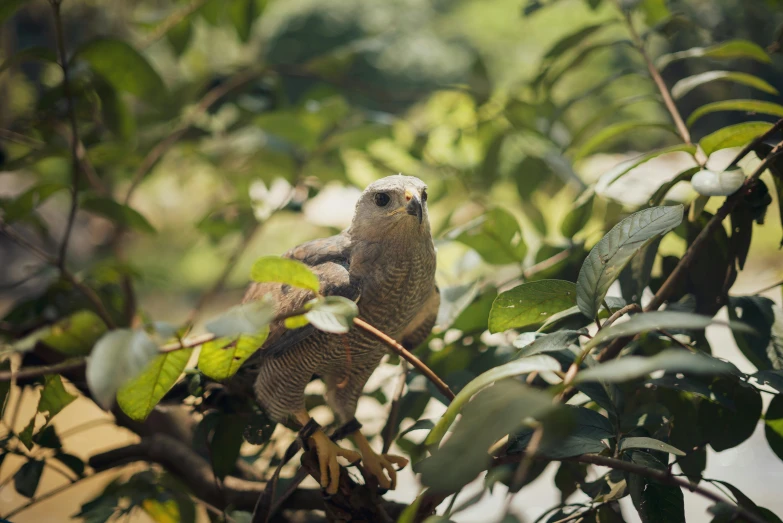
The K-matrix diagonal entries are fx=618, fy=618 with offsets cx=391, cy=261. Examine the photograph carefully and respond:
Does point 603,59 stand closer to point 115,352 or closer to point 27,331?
point 27,331

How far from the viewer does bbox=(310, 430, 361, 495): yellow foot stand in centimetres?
86

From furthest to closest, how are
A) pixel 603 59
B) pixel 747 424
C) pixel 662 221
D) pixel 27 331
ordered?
pixel 603 59
pixel 27 331
pixel 747 424
pixel 662 221

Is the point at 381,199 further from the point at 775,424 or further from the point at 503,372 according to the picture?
the point at 775,424

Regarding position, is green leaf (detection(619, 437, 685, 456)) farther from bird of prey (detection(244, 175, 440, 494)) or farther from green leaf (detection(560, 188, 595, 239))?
green leaf (detection(560, 188, 595, 239))

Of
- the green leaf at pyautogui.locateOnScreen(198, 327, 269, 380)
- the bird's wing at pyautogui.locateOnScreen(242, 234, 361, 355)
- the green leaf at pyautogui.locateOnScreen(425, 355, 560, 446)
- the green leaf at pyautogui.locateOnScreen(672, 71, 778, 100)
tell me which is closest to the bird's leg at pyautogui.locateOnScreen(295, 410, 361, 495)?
the bird's wing at pyautogui.locateOnScreen(242, 234, 361, 355)

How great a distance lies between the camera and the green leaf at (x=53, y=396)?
0.79m

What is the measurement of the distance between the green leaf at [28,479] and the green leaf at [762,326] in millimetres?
1002

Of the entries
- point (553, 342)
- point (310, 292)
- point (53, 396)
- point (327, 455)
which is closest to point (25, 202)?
point (53, 396)

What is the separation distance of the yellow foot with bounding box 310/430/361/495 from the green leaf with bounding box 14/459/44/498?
1.32 ft

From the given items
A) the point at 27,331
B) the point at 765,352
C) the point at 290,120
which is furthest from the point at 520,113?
the point at 27,331

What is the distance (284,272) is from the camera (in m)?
0.57

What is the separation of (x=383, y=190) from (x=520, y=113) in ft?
2.04

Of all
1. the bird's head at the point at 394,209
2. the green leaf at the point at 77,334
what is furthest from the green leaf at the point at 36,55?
the bird's head at the point at 394,209

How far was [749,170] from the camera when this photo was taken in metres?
0.79
